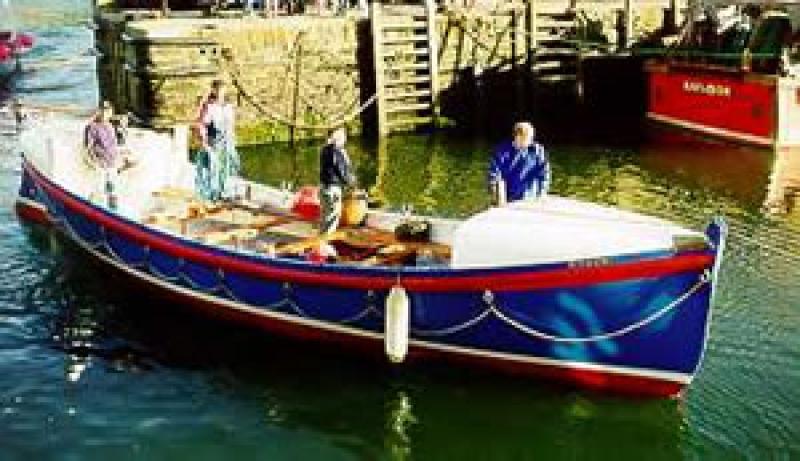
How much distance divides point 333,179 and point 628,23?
660 inches

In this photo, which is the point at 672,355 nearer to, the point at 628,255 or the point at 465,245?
the point at 628,255

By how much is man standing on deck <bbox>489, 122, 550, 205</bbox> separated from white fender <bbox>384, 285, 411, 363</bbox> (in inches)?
83.3

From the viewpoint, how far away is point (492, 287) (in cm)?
1159

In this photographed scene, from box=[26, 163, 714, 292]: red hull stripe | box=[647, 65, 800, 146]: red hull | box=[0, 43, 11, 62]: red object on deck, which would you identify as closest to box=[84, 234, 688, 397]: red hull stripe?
box=[26, 163, 714, 292]: red hull stripe

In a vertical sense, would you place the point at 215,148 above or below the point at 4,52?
below

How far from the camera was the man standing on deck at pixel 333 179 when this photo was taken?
14.1 metres

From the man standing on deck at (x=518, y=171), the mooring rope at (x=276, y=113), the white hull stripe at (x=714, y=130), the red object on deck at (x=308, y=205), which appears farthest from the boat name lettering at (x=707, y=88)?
the man standing on deck at (x=518, y=171)

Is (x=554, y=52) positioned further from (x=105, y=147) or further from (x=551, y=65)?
(x=105, y=147)

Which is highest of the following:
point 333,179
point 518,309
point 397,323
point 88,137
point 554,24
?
point 554,24

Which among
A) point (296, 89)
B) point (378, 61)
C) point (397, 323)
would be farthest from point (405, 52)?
point (397, 323)

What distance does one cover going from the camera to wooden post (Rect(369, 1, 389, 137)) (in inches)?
1003

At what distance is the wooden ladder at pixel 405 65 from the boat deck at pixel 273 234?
360 inches

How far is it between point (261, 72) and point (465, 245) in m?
14.0

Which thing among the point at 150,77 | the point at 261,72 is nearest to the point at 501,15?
the point at 261,72
